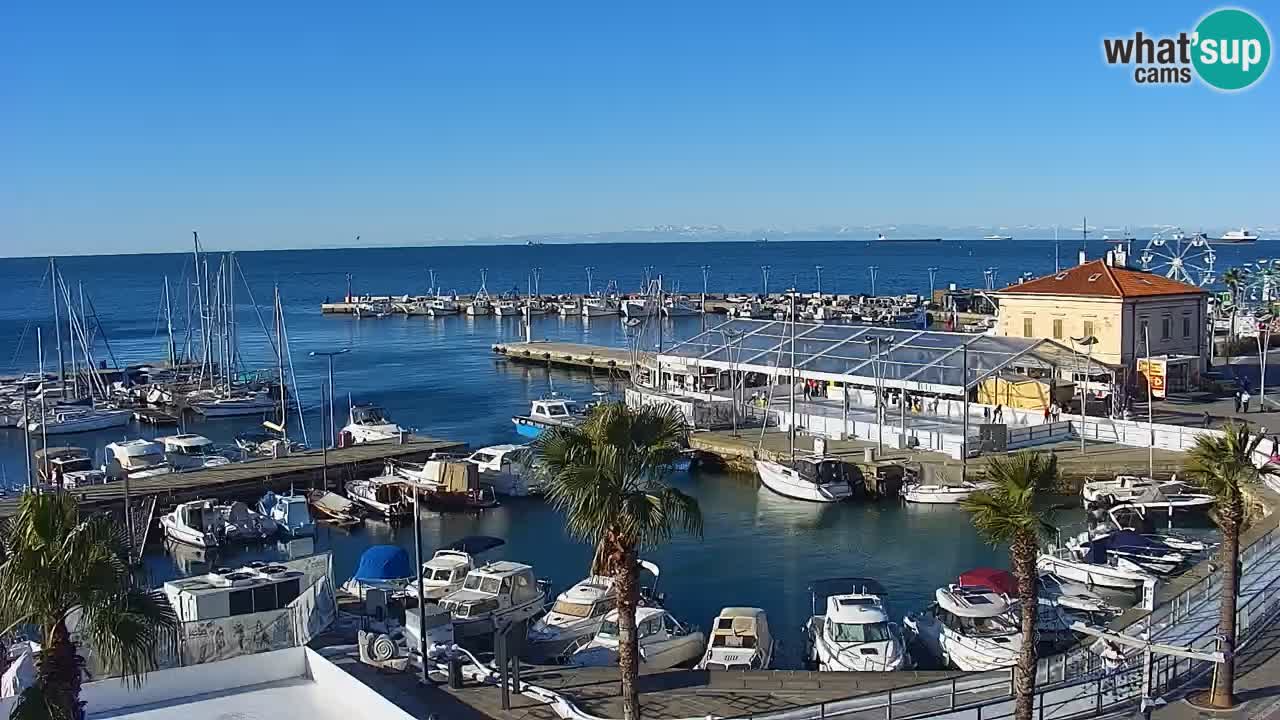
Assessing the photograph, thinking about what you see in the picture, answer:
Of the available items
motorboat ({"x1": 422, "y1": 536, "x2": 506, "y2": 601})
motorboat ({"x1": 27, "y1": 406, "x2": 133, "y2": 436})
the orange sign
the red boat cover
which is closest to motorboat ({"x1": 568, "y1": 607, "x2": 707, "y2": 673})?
motorboat ({"x1": 422, "y1": 536, "x2": 506, "y2": 601})

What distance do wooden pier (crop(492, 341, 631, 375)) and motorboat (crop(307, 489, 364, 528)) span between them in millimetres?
40001

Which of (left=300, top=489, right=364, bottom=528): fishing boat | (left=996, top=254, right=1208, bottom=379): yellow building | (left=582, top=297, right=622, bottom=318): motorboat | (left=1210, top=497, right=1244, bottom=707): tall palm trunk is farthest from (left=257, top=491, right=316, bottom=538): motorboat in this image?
(left=582, top=297, right=622, bottom=318): motorboat

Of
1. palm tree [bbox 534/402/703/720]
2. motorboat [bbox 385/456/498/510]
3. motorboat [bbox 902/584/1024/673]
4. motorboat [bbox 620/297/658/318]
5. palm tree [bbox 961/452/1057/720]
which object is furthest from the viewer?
motorboat [bbox 620/297/658/318]

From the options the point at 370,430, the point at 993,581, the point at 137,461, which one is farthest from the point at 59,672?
the point at 370,430

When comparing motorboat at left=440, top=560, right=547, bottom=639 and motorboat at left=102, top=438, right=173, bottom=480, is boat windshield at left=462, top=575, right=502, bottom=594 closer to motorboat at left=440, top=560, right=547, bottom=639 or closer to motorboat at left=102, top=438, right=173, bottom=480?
motorboat at left=440, top=560, right=547, bottom=639

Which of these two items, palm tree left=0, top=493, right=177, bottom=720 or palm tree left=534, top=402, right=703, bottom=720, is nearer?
palm tree left=0, top=493, right=177, bottom=720

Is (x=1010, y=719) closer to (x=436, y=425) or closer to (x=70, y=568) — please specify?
(x=70, y=568)

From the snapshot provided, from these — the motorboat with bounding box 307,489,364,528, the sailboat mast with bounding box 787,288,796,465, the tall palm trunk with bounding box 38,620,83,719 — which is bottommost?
the motorboat with bounding box 307,489,364,528

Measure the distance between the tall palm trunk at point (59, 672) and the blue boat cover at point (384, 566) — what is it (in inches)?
819

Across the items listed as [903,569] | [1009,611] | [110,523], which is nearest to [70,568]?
[110,523]

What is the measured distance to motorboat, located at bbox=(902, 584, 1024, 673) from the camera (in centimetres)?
2733

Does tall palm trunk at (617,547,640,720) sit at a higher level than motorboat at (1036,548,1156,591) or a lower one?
higher

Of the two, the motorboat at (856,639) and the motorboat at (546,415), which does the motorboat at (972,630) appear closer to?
the motorboat at (856,639)

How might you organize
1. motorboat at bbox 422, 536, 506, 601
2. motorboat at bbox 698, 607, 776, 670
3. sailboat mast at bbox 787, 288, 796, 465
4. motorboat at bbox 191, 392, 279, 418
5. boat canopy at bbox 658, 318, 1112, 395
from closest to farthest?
motorboat at bbox 698, 607, 776, 670, motorboat at bbox 422, 536, 506, 601, sailboat mast at bbox 787, 288, 796, 465, boat canopy at bbox 658, 318, 1112, 395, motorboat at bbox 191, 392, 279, 418
